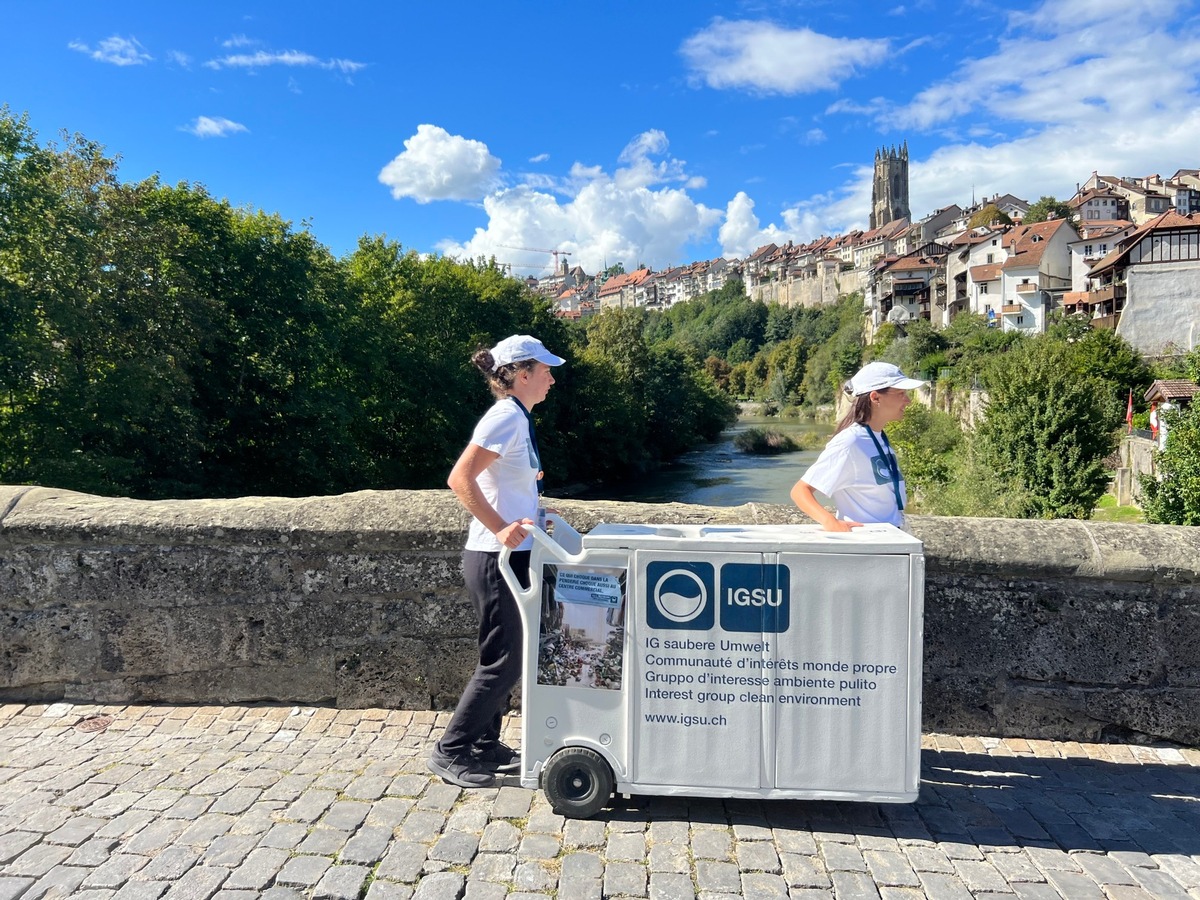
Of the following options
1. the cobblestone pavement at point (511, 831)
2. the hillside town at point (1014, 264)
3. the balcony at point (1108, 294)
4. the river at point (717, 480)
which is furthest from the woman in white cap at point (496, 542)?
the balcony at point (1108, 294)

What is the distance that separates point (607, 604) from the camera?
10.2ft

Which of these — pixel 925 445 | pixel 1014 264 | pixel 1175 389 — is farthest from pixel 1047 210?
pixel 1175 389

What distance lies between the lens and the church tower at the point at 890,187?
513 feet

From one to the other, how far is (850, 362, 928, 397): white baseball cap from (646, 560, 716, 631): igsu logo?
1.11 m

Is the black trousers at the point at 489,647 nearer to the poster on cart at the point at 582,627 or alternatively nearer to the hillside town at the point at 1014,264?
the poster on cart at the point at 582,627

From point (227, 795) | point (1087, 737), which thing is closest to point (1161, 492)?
point (1087, 737)

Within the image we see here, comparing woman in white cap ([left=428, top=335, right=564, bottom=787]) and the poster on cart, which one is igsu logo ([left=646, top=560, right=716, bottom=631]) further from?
woman in white cap ([left=428, top=335, right=564, bottom=787])

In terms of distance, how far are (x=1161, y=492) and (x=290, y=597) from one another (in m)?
21.8

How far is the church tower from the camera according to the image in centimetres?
15638

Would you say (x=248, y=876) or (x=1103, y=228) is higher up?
(x=1103, y=228)

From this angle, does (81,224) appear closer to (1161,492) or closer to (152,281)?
(152,281)

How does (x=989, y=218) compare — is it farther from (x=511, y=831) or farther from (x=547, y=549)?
(x=511, y=831)

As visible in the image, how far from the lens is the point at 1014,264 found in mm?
69688

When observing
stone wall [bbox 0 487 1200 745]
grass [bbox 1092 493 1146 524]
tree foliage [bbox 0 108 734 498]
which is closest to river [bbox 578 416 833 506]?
tree foliage [bbox 0 108 734 498]
